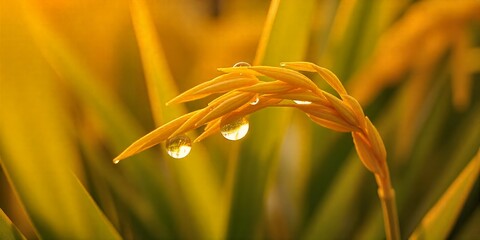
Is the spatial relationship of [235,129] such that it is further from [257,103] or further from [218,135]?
[218,135]

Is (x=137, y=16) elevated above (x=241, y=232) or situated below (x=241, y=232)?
above

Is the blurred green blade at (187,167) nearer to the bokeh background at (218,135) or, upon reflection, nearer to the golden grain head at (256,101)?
the bokeh background at (218,135)

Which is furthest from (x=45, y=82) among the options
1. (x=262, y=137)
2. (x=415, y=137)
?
(x=415, y=137)

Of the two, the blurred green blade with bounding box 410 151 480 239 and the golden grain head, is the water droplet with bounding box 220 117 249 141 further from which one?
the blurred green blade with bounding box 410 151 480 239

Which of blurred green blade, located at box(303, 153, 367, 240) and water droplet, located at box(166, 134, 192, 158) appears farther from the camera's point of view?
blurred green blade, located at box(303, 153, 367, 240)

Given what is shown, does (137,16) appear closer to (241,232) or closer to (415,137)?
(241,232)

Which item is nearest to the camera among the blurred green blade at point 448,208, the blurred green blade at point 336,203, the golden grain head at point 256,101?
the golden grain head at point 256,101

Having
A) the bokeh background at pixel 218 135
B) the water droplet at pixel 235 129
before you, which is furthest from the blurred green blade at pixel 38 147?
the water droplet at pixel 235 129

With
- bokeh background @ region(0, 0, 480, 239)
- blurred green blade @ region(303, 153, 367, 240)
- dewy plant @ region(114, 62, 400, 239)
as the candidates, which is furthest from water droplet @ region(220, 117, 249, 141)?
blurred green blade @ region(303, 153, 367, 240)
